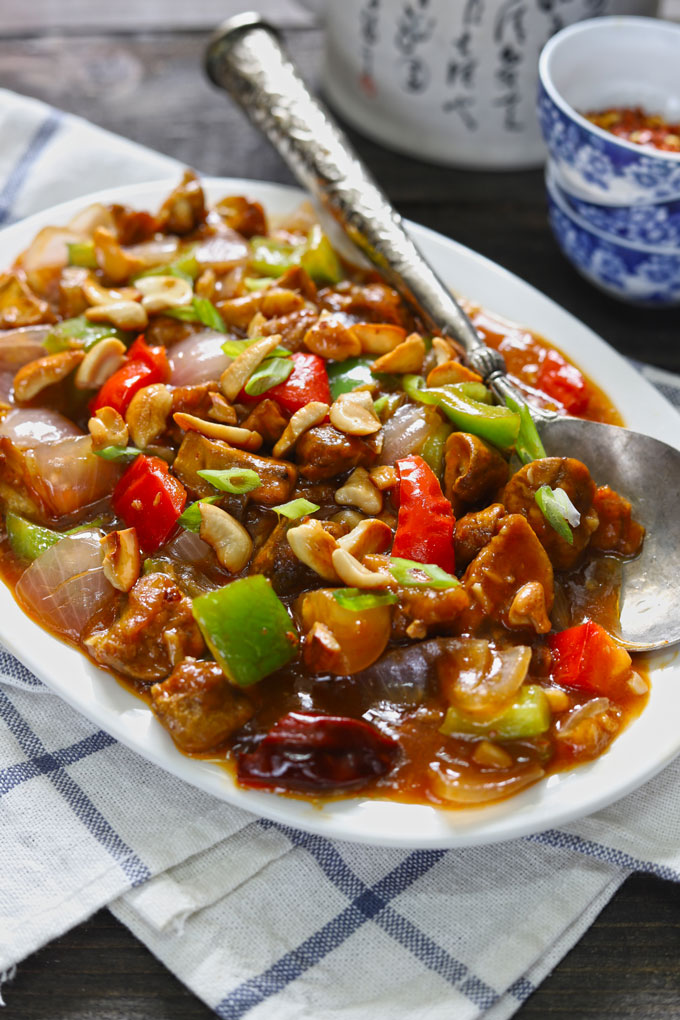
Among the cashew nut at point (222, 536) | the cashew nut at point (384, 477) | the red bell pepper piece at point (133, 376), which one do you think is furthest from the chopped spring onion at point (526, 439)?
the red bell pepper piece at point (133, 376)

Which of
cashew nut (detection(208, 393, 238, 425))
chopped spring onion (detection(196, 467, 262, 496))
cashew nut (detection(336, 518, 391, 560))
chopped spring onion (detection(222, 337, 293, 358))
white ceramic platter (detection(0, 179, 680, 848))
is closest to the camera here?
white ceramic platter (detection(0, 179, 680, 848))

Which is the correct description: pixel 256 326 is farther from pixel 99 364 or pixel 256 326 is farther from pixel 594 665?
pixel 594 665

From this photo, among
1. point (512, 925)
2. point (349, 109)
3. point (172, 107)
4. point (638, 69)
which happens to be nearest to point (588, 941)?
point (512, 925)

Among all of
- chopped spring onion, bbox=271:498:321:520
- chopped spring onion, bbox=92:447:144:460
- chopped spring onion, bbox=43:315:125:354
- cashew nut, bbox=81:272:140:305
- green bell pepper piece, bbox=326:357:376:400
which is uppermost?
cashew nut, bbox=81:272:140:305

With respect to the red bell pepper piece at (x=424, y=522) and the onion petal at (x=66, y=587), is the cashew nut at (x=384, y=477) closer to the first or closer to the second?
the red bell pepper piece at (x=424, y=522)

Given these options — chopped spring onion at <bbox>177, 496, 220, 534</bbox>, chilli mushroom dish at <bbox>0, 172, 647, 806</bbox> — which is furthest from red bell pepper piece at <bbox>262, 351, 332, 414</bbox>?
chopped spring onion at <bbox>177, 496, 220, 534</bbox>

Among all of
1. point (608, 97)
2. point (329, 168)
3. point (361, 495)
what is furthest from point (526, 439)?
point (608, 97)

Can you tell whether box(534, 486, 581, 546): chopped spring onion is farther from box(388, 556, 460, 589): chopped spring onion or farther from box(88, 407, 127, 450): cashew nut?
box(88, 407, 127, 450): cashew nut
